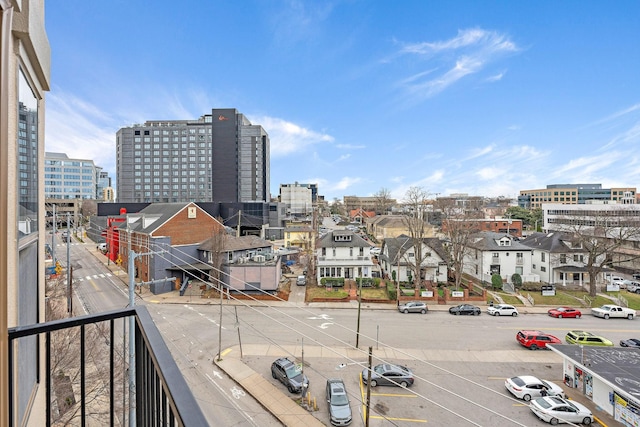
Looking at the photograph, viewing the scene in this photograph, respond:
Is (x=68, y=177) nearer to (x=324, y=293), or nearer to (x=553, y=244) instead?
(x=324, y=293)

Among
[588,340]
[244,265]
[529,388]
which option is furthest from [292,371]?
[588,340]

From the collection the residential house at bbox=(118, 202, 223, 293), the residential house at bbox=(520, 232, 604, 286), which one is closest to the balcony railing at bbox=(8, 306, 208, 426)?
the residential house at bbox=(118, 202, 223, 293)

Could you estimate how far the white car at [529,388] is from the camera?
11.1 meters

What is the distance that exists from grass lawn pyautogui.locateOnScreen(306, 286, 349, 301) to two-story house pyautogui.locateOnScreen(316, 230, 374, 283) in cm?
185

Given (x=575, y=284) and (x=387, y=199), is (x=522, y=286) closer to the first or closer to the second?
(x=575, y=284)

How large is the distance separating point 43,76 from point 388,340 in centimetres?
1603

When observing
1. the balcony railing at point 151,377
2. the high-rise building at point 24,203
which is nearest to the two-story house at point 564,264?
the balcony railing at point 151,377

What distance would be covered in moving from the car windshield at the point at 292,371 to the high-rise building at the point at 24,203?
9940mm

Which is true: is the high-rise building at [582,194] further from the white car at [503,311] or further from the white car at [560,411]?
the white car at [560,411]

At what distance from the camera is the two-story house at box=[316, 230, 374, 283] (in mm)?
26266

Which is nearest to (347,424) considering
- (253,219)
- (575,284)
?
(575,284)

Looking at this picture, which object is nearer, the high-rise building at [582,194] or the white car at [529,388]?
the white car at [529,388]

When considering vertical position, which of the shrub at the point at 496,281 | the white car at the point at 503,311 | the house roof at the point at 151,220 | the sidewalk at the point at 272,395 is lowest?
the sidewalk at the point at 272,395

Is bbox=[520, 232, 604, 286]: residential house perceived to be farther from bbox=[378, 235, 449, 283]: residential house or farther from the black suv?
the black suv
